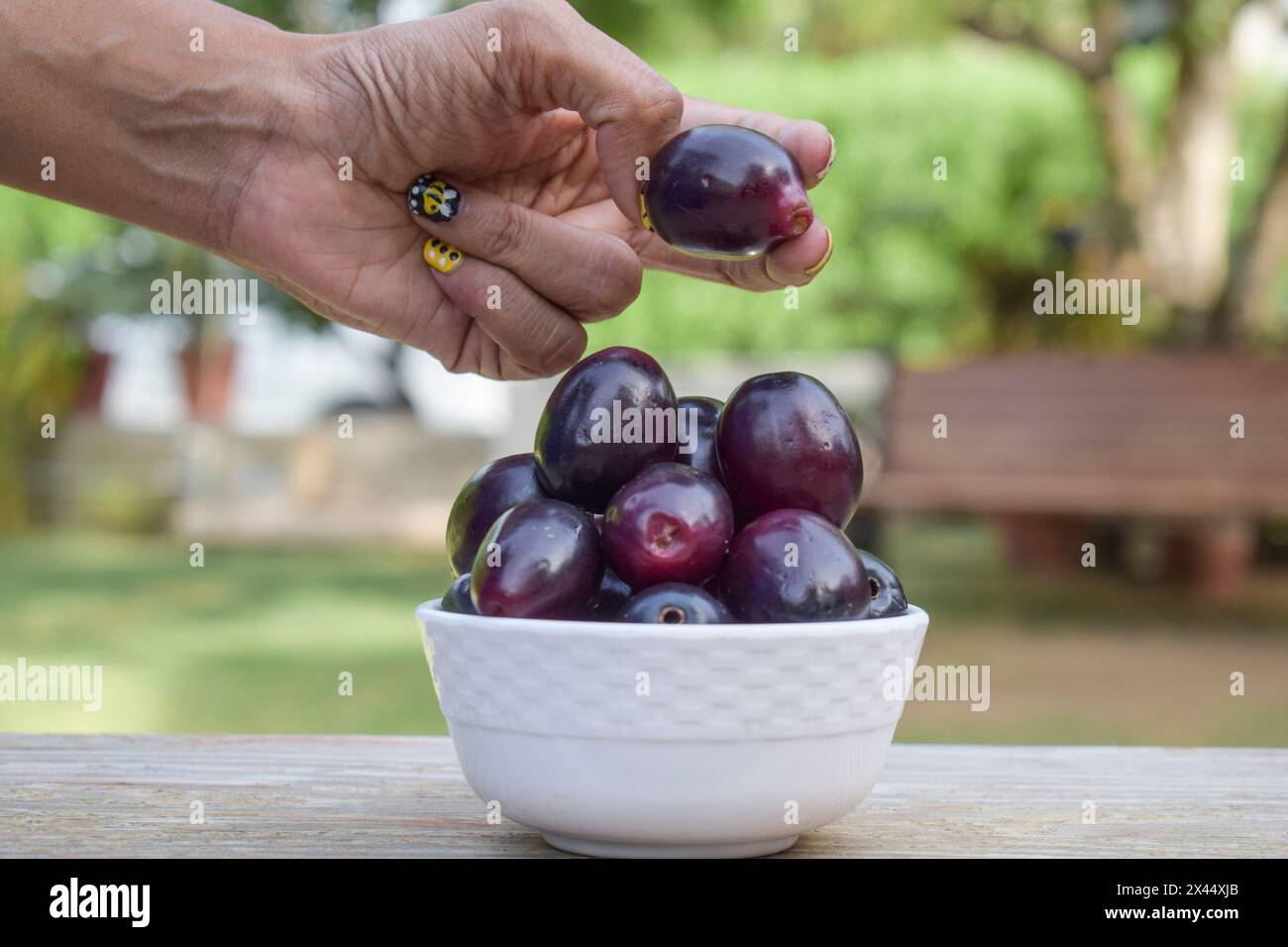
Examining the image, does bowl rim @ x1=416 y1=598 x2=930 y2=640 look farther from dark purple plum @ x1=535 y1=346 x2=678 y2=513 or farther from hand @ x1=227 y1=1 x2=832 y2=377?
hand @ x1=227 y1=1 x2=832 y2=377

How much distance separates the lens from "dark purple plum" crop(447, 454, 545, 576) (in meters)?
1.12

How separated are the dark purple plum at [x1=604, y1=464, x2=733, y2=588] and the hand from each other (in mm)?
500

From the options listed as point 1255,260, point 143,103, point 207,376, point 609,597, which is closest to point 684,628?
point 609,597

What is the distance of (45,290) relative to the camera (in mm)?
9844

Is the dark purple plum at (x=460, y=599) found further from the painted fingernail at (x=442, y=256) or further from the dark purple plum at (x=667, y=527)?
the painted fingernail at (x=442, y=256)


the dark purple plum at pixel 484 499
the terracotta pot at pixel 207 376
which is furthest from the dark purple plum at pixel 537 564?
the terracotta pot at pixel 207 376

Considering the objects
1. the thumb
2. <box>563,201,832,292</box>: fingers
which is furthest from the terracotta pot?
the thumb

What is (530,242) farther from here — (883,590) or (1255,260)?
(1255,260)

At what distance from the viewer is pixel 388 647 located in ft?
18.6

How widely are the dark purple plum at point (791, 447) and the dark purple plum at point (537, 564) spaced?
14cm

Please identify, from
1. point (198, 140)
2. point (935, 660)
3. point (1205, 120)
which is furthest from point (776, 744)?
point (1205, 120)

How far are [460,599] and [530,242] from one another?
0.61 metres
